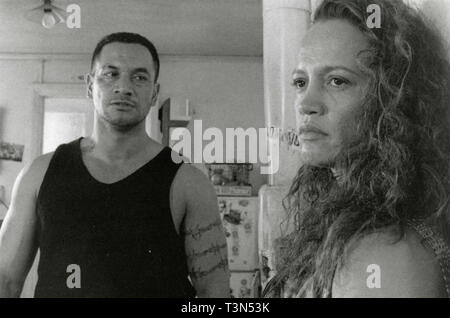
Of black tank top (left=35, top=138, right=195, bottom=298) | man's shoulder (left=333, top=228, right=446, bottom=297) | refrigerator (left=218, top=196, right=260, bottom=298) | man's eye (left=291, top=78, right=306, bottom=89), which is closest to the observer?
man's shoulder (left=333, top=228, right=446, bottom=297)

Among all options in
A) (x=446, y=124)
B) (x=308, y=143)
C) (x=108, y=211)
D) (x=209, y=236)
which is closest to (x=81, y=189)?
(x=108, y=211)

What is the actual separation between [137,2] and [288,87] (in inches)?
11.4

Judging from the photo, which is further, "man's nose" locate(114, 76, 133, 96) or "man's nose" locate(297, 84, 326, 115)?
"man's nose" locate(114, 76, 133, 96)

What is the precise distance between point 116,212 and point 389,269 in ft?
Answer: 1.09

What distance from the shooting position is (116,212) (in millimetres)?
518

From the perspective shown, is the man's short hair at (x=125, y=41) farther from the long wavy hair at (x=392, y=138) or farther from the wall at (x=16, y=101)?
the long wavy hair at (x=392, y=138)

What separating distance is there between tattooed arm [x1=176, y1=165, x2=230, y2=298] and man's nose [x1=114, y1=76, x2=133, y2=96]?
0.39 ft

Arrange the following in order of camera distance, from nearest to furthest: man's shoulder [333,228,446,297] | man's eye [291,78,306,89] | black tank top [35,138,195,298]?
1. man's shoulder [333,228,446,297]
2. man's eye [291,78,306,89]
3. black tank top [35,138,195,298]

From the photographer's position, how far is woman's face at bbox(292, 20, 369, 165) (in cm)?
36

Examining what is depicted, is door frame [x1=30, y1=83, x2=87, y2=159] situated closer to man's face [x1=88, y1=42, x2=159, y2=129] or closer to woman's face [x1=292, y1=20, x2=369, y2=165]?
man's face [x1=88, y1=42, x2=159, y2=129]

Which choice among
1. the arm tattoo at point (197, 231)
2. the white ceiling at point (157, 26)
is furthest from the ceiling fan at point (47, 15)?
the arm tattoo at point (197, 231)
